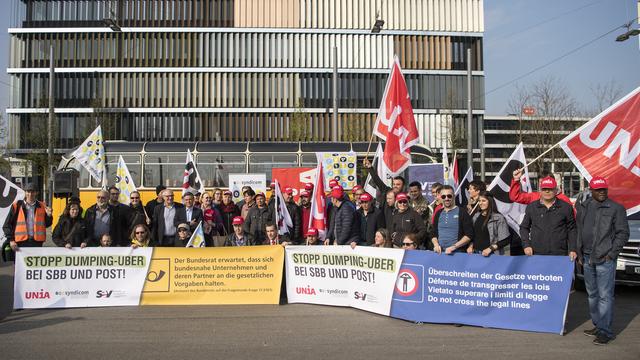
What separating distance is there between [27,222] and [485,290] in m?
7.48

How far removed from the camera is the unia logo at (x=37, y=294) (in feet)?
29.5

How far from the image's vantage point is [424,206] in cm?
984

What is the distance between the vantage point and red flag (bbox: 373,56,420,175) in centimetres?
1103

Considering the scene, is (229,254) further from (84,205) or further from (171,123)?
(171,123)

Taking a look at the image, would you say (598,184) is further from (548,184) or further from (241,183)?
(241,183)

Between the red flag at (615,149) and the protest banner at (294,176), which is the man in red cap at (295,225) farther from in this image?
the protest banner at (294,176)

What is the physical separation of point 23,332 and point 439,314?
5.57 m

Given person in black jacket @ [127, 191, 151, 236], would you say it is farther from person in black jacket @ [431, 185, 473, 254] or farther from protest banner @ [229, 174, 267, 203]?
protest banner @ [229, 174, 267, 203]

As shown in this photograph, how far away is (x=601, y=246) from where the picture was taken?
697 centimetres

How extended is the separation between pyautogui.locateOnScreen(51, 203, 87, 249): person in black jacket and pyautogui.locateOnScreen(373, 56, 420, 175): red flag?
5646 mm

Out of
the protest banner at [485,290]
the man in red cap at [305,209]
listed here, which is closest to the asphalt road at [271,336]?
the protest banner at [485,290]

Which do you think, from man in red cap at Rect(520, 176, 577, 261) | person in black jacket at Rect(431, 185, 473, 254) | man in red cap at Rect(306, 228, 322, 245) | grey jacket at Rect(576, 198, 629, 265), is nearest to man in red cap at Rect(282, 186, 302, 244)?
man in red cap at Rect(306, 228, 322, 245)

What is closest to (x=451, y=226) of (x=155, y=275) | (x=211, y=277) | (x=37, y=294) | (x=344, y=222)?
(x=344, y=222)

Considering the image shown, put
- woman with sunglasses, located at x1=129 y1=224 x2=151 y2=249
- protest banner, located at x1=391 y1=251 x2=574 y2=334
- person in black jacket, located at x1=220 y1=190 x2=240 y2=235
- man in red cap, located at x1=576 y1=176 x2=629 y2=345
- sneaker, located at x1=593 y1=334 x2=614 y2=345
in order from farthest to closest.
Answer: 1. person in black jacket, located at x1=220 y1=190 x2=240 y2=235
2. woman with sunglasses, located at x1=129 y1=224 x2=151 y2=249
3. protest banner, located at x1=391 y1=251 x2=574 y2=334
4. man in red cap, located at x1=576 y1=176 x2=629 y2=345
5. sneaker, located at x1=593 y1=334 x2=614 y2=345
